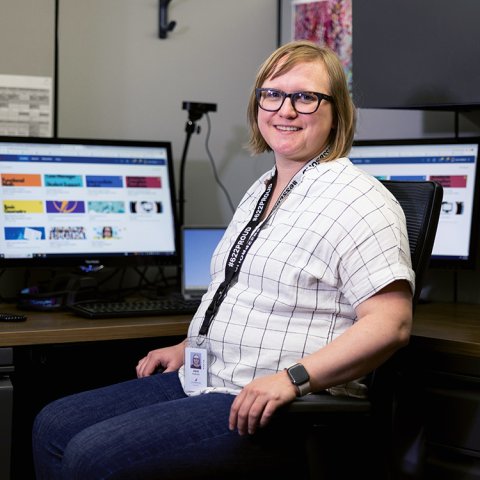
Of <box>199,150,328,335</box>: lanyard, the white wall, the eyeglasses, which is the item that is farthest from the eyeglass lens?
the white wall

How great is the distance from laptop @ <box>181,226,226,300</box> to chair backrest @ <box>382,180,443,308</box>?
2.48 feet

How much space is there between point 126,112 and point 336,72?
973mm

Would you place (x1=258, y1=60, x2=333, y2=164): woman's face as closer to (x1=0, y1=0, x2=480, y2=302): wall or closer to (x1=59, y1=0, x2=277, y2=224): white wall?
(x1=0, y1=0, x2=480, y2=302): wall

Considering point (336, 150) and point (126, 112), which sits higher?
point (126, 112)

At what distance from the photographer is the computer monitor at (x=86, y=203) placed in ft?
7.06

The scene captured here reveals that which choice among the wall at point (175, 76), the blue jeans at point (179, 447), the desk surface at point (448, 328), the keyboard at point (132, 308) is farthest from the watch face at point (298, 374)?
the wall at point (175, 76)

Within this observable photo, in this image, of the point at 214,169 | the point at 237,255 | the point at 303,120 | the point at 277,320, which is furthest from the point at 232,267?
the point at 214,169

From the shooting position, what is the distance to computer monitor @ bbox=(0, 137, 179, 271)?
2150 millimetres

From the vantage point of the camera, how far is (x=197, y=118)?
2.45 meters

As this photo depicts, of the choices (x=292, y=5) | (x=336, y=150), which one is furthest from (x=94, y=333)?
(x=292, y=5)

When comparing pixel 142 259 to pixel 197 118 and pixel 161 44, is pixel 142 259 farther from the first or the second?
pixel 161 44

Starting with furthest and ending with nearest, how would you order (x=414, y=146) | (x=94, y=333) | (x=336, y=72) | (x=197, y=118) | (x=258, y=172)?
(x=258, y=172) < (x=197, y=118) < (x=414, y=146) < (x=94, y=333) < (x=336, y=72)

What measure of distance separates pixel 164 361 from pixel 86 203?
0.58m

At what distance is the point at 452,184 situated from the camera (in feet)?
7.22
